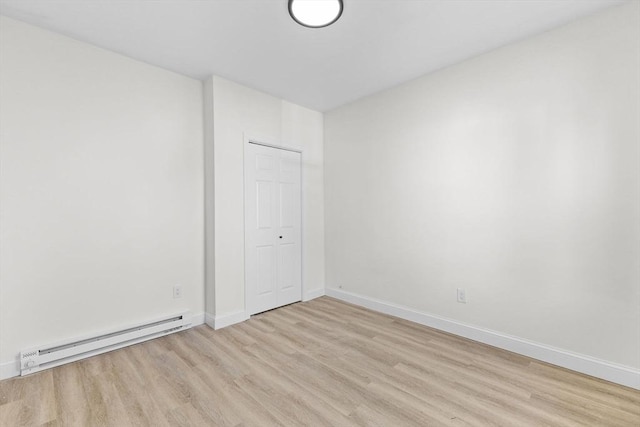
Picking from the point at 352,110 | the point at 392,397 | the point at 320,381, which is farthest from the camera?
the point at 352,110

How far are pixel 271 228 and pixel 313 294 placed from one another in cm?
116

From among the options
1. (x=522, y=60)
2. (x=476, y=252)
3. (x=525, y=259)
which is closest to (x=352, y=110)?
(x=522, y=60)

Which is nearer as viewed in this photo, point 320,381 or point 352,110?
point 320,381

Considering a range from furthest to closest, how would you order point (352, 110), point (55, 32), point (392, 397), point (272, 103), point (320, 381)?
point (352, 110) → point (272, 103) → point (55, 32) → point (320, 381) → point (392, 397)

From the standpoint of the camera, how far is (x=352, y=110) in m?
3.77

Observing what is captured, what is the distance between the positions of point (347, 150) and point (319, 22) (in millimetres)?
1875

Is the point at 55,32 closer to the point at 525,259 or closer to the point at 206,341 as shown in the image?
the point at 206,341

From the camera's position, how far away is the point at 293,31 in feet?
7.41

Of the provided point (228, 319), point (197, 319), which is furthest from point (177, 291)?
point (228, 319)

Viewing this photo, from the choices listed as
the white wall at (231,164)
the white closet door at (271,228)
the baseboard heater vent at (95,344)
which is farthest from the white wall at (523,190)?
the baseboard heater vent at (95,344)

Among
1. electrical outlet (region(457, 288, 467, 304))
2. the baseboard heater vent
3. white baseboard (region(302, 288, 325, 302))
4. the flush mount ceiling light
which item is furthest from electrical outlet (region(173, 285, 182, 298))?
electrical outlet (region(457, 288, 467, 304))

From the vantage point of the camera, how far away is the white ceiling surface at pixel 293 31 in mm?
2006

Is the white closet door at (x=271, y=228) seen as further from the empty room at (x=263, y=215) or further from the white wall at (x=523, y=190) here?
the white wall at (x=523, y=190)

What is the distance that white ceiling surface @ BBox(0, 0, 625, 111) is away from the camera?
79.0 inches
